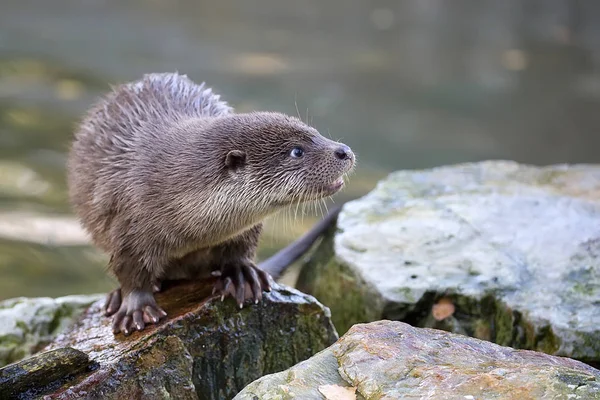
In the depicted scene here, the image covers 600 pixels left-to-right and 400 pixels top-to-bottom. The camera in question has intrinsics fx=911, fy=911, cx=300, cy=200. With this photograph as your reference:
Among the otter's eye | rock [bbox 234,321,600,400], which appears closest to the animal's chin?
the otter's eye

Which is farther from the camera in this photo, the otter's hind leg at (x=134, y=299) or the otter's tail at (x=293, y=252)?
the otter's tail at (x=293, y=252)

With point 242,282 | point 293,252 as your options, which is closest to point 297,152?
point 242,282

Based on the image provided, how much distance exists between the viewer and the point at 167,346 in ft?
9.95

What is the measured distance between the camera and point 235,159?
320cm

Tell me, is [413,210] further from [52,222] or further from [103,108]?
[52,222]

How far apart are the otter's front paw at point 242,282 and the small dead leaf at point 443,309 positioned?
0.71 m

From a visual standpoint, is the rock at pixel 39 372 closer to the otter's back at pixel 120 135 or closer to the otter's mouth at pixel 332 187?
the otter's back at pixel 120 135

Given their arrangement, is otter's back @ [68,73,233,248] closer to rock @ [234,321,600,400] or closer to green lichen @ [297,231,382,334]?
green lichen @ [297,231,382,334]

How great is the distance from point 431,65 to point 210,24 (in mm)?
2898

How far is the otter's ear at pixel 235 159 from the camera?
10.4 feet

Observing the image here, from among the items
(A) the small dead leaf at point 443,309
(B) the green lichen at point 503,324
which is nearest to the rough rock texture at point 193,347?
(A) the small dead leaf at point 443,309

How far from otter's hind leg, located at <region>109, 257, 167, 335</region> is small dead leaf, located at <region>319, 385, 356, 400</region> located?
3.27ft

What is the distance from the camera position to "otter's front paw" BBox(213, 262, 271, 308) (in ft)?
10.9

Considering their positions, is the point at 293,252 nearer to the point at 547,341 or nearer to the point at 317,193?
the point at 317,193
